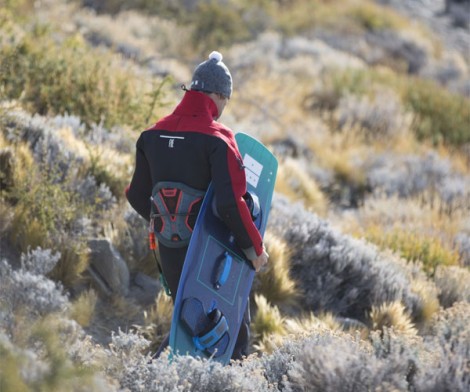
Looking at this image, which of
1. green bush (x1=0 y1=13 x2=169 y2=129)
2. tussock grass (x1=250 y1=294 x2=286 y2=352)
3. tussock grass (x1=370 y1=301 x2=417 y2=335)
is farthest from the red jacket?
green bush (x1=0 y1=13 x2=169 y2=129)

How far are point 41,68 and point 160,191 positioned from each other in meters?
4.40

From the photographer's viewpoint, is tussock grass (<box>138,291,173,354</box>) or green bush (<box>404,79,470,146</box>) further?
green bush (<box>404,79,470,146</box>)

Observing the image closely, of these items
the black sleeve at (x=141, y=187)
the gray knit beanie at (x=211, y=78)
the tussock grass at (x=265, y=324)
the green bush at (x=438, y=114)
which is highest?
the gray knit beanie at (x=211, y=78)

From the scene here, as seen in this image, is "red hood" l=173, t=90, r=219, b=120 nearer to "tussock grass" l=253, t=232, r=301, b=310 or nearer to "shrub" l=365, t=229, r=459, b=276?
"tussock grass" l=253, t=232, r=301, b=310

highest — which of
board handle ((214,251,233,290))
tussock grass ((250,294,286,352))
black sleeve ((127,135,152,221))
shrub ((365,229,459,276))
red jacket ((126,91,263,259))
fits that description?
red jacket ((126,91,263,259))

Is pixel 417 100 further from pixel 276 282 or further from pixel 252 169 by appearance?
pixel 252 169

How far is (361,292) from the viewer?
679cm

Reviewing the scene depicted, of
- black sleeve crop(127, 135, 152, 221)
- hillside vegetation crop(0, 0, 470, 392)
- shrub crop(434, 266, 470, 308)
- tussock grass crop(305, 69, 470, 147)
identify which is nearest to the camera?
hillside vegetation crop(0, 0, 470, 392)

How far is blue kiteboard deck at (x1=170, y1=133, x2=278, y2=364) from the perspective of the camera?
15.1 ft

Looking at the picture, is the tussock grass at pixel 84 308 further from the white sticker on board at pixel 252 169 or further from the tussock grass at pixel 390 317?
the tussock grass at pixel 390 317

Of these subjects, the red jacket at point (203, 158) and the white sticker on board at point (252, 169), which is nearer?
the red jacket at point (203, 158)

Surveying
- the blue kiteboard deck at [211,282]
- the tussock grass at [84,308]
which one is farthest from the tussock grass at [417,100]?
the blue kiteboard deck at [211,282]

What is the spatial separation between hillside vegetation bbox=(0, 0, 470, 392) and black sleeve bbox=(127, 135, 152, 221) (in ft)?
2.46

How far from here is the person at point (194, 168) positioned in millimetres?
4465
